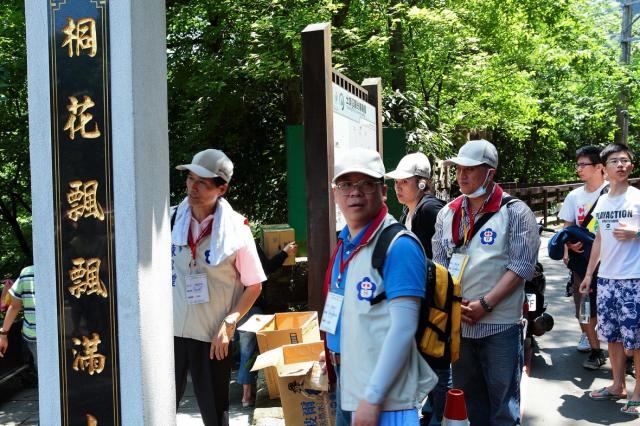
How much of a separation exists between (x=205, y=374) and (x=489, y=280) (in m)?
1.76

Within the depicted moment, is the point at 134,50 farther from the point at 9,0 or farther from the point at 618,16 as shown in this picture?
the point at 618,16

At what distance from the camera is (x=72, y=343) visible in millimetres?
3281

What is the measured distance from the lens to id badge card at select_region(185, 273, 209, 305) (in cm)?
391

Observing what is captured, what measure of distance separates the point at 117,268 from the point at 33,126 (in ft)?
2.63

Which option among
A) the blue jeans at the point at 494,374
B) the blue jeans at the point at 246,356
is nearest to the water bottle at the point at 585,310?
the blue jeans at the point at 494,374

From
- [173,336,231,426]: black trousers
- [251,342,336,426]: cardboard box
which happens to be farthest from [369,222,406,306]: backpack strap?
[251,342,336,426]: cardboard box

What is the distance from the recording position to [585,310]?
6.38 m

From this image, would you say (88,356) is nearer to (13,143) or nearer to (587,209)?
(587,209)

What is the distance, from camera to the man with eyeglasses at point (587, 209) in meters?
6.42

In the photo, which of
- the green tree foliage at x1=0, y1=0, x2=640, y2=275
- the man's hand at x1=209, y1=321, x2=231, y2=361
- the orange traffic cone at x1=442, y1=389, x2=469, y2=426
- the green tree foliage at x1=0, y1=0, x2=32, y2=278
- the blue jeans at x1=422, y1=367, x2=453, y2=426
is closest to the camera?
the orange traffic cone at x1=442, y1=389, x2=469, y2=426

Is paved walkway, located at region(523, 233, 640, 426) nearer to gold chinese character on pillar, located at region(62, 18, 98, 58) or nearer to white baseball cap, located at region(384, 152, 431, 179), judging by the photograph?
white baseball cap, located at region(384, 152, 431, 179)

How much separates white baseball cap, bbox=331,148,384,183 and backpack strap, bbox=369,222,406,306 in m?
0.25

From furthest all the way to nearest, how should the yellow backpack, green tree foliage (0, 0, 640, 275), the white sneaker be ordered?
green tree foliage (0, 0, 640, 275) → the white sneaker → the yellow backpack

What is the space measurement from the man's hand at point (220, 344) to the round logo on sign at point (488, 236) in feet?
5.22
